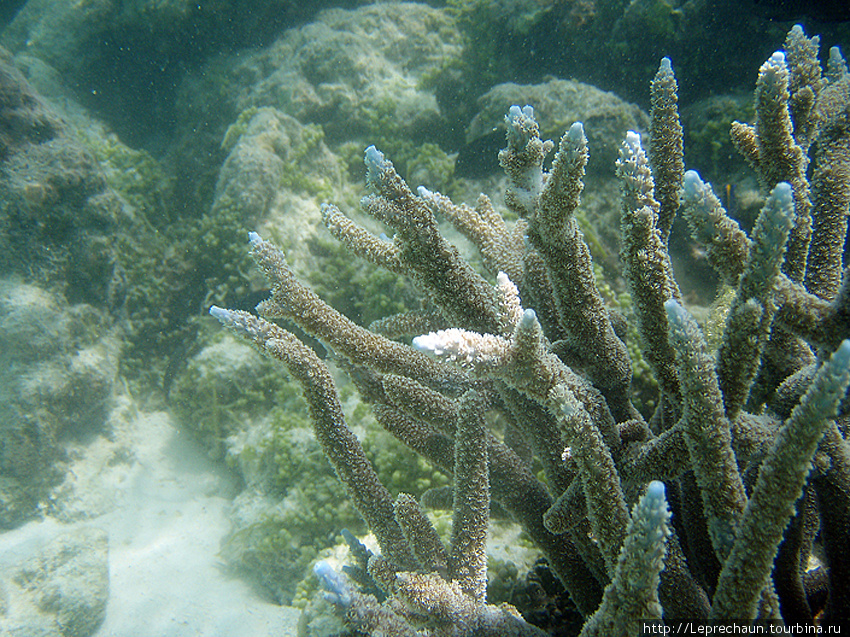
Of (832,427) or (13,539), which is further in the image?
(13,539)

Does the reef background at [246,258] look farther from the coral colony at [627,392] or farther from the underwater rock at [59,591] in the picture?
the coral colony at [627,392]

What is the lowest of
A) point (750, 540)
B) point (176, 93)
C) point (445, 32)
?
point (750, 540)

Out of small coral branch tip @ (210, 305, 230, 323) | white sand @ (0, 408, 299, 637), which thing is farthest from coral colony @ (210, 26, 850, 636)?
white sand @ (0, 408, 299, 637)

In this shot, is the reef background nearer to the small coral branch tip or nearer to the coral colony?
the coral colony

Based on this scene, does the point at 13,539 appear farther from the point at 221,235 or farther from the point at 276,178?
the point at 276,178

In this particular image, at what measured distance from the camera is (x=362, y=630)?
1.62 meters

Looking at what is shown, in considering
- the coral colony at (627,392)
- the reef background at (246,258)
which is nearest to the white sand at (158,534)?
the reef background at (246,258)

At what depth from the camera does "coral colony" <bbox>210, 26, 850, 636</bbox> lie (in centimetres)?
126

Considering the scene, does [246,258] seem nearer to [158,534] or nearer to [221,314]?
[158,534]

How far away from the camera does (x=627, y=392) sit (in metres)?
2.00

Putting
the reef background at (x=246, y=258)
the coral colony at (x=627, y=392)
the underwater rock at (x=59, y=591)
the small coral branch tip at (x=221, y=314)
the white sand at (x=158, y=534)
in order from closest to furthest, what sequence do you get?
the coral colony at (x=627, y=392), the small coral branch tip at (x=221, y=314), the white sand at (x=158, y=534), the underwater rock at (x=59, y=591), the reef background at (x=246, y=258)

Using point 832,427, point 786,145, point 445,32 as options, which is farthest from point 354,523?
point 445,32

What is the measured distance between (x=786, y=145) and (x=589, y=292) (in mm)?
1073

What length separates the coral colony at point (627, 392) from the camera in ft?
4.14
